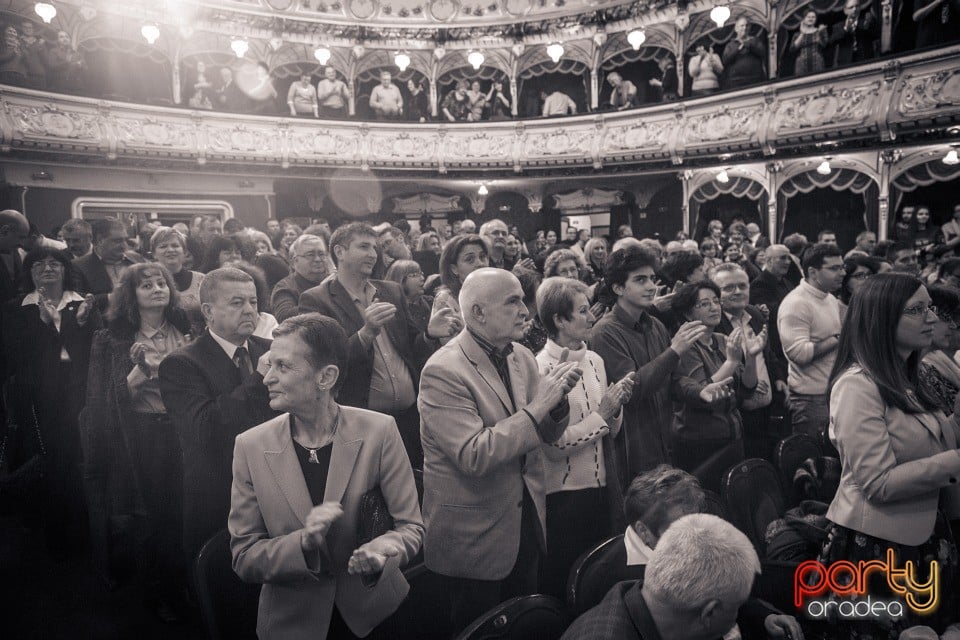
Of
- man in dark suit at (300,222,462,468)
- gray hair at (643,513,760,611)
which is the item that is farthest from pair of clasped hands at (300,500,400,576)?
man in dark suit at (300,222,462,468)

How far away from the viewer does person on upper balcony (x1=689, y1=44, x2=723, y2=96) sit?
1405cm

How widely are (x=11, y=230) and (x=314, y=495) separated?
4078 mm

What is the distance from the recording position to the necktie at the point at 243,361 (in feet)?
8.77

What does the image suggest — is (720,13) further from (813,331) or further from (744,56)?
(813,331)

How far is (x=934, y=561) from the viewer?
215cm

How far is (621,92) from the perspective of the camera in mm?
16375

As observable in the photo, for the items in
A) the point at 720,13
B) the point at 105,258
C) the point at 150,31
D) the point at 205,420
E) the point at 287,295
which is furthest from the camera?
the point at 150,31

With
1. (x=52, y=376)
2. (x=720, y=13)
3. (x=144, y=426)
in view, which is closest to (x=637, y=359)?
(x=144, y=426)

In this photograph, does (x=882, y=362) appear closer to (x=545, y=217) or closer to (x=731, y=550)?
(x=731, y=550)

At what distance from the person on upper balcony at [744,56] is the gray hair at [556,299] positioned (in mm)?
12789

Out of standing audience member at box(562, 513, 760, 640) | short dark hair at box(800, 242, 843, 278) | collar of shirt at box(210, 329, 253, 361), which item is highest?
short dark hair at box(800, 242, 843, 278)

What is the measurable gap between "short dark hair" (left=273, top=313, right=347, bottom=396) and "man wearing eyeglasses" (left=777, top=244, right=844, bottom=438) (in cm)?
308

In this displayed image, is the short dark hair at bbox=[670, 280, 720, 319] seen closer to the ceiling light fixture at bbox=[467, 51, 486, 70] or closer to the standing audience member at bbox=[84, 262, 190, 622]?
the standing audience member at bbox=[84, 262, 190, 622]

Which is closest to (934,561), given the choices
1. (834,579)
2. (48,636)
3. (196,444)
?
(834,579)
